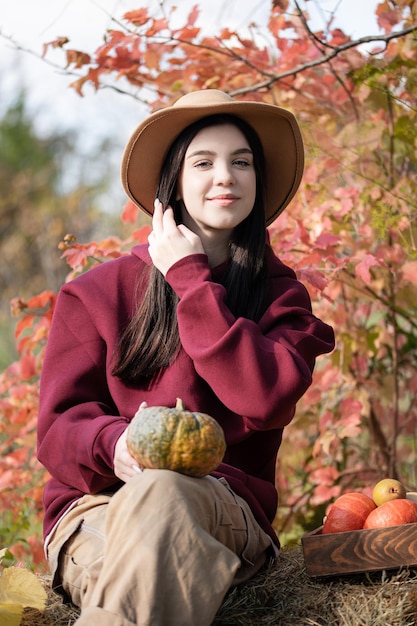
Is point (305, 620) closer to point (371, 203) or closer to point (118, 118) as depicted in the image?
point (371, 203)

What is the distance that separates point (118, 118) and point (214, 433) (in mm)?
16801

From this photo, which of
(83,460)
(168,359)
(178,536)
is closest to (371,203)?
(168,359)

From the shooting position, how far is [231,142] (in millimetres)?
2777

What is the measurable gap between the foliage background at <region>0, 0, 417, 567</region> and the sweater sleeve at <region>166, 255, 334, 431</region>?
108 cm

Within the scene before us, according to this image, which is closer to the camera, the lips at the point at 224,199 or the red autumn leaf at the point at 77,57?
the lips at the point at 224,199

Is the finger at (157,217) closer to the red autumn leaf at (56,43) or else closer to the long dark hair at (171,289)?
the long dark hair at (171,289)

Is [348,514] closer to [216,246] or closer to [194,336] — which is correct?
[194,336]

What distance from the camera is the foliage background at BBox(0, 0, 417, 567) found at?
12.9 feet

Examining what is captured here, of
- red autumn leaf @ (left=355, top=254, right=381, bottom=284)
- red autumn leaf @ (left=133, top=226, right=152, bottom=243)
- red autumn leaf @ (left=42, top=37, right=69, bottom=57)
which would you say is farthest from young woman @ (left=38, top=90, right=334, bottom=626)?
red autumn leaf @ (left=42, top=37, right=69, bottom=57)

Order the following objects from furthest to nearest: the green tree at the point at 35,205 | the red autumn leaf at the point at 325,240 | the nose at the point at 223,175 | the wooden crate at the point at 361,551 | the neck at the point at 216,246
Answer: the green tree at the point at 35,205
the red autumn leaf at the point at 325,240
the neck at the point at 216,246
the nose at the point at 223,175
the wooden crate at the point at 361,551

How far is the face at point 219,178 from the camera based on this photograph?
2740 millimetres

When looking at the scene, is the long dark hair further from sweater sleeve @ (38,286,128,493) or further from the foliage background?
the foliage background

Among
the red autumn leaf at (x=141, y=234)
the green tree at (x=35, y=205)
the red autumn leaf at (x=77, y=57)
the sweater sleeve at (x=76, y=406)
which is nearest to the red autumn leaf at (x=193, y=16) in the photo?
the red autumn leaf at (x=77, y=57)

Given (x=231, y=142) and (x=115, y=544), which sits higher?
(x=231, y=142)
